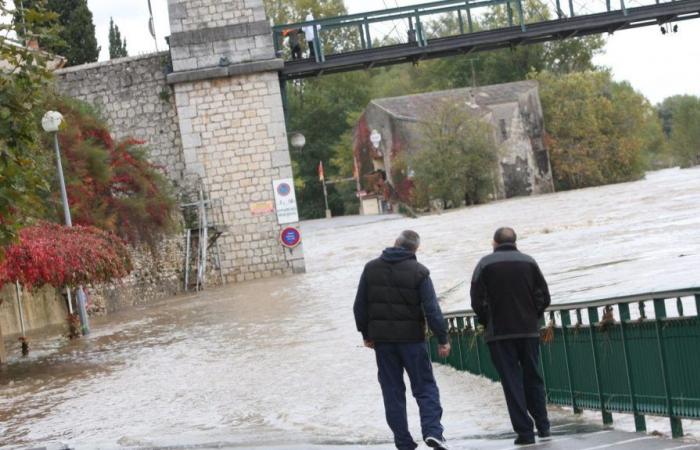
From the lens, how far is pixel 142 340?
23.0 meters

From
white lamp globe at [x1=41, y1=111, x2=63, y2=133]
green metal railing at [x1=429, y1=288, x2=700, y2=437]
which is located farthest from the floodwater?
white lamp globe at [x1=41, y1=111, x2=63, y2=133]

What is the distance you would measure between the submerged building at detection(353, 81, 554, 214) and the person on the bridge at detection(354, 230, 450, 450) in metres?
62.2

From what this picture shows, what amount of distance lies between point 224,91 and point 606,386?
88.4ft

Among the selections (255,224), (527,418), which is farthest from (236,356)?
(255,224)

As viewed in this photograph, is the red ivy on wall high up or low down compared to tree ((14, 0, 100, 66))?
down

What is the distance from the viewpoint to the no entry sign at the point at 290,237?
35.2 metres

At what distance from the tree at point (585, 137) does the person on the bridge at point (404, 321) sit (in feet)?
222

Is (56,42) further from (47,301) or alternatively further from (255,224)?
(255,224)

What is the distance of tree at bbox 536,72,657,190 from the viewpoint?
76.5m

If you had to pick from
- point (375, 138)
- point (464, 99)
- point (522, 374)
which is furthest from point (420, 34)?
point (375, 138)

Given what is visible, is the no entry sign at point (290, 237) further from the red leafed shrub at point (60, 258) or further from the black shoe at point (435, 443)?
the black shoe at point (435, 443)

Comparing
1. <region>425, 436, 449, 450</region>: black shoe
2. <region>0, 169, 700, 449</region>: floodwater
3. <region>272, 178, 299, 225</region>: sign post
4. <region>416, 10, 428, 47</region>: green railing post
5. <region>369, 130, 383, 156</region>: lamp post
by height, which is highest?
<region>416, 10, 428, 47</region>: green railing post

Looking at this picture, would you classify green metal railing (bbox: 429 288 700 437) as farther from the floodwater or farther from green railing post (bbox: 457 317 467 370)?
green railing post (bbox: 457 317 467 370)

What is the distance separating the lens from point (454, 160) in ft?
221
